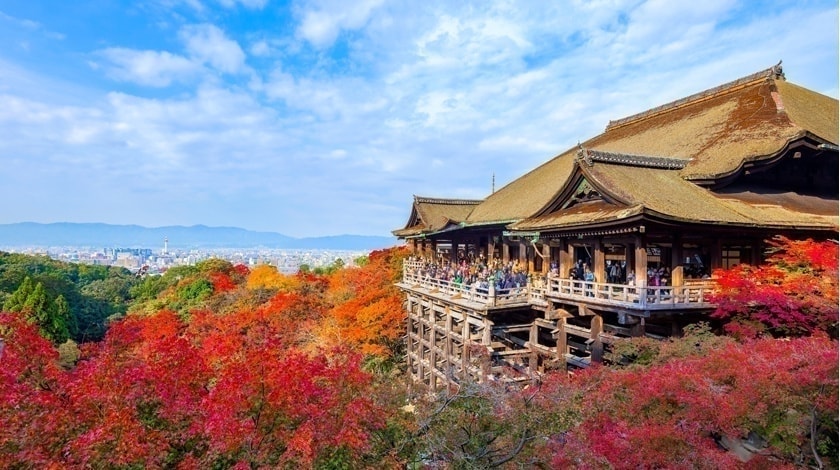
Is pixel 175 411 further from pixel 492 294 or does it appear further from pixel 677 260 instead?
pixel 677 260

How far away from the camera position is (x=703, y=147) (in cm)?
1798

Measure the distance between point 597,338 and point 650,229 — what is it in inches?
138

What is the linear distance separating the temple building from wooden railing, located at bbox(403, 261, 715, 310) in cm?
5

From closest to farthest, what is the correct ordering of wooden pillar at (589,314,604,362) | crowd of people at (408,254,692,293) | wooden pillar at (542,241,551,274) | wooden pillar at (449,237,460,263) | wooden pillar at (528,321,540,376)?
crowd of people at (408,254,692,293) → wooden pillar at (589,314,604,362) → wooden pillar at (528,321,540,376) → wooden pillar at (542,241,551,274) → wooden pillar at (449,237,460,263)

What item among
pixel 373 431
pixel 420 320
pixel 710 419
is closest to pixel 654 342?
pixel 710 419

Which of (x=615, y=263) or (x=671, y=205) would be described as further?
(x=615, y=263)

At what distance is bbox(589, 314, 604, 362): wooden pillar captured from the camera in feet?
45.2

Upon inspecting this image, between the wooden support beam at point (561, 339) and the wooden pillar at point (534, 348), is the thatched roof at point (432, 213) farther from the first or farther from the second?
the wooden support beam at point (561, 339)

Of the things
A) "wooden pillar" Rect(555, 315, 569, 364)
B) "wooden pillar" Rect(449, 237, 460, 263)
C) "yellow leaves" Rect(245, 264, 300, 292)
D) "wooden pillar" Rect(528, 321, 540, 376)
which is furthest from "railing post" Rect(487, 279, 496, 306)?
"yellow leaves" Rect(245, 264, 300, 292)

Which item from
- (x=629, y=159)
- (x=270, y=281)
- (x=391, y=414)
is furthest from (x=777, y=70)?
(x=270, y=281)

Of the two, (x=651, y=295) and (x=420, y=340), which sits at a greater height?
(x=651, y=295)

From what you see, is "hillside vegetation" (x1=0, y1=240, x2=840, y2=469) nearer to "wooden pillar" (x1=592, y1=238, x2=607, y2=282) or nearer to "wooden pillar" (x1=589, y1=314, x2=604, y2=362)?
"wooden pillar" (x1=589, y1=314, x2=604, y2=362)

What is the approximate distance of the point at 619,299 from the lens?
13.0 metres

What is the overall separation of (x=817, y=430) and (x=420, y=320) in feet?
59.2
